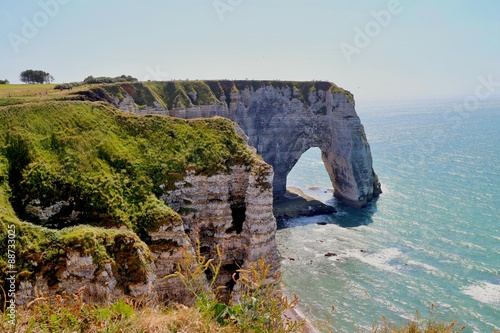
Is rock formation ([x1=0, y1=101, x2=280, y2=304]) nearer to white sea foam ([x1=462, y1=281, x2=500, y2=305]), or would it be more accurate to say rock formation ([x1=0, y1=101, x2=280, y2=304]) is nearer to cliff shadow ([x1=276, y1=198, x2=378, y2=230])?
white sea foam ([x1=462, y1=281, x2=500, y2=305])

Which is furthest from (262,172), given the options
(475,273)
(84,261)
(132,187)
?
(475,273)

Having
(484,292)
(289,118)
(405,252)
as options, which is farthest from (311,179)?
(484,292)

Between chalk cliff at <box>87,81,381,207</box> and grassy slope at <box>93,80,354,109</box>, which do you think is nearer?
grassy slope at <box>93,80,354,109</box>

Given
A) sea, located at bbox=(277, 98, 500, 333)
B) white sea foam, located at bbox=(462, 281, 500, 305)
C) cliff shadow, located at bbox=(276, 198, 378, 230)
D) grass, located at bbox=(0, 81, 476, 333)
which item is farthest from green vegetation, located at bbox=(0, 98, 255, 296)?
cliff shadow, located at bbox=(276, 198, 378, 230)

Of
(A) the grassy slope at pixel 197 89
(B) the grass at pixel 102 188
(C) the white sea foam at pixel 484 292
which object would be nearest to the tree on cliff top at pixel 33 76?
(A) the grassy slope at pixel 197 89

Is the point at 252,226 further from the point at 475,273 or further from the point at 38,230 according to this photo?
the point at 475,273

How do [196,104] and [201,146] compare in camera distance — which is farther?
[196,104]

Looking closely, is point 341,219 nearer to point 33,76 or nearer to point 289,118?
point 289,118
